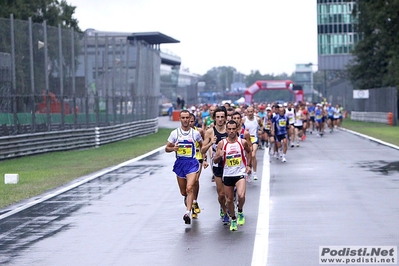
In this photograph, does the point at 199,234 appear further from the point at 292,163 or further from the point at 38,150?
the point at 38,150

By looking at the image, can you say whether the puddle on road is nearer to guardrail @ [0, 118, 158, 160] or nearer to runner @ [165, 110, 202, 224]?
runner @ [165, 110, 202, 224]

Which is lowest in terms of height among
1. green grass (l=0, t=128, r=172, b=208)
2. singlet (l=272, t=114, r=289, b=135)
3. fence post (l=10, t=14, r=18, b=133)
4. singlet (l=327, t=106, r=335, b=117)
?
green grass (l=0, t=128, r=172, b=208)

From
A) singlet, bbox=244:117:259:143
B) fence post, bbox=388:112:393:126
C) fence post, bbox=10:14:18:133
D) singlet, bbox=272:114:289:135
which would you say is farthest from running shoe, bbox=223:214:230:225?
fence post, bbox=388:112:393:126

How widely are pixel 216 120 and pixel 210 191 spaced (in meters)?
4.32

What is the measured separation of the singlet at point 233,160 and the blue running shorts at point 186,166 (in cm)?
92

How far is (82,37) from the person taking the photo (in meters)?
40.6

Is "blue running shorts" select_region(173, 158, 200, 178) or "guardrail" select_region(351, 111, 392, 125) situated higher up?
"blue running shorts" select_region(173, 158, 200, 178)

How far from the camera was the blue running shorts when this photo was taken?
1382 cm

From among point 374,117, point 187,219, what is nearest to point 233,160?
point 187,219

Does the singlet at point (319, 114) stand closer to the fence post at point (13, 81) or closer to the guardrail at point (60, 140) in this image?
the guardrail at point (60, 140)

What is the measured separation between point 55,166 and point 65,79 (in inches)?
423

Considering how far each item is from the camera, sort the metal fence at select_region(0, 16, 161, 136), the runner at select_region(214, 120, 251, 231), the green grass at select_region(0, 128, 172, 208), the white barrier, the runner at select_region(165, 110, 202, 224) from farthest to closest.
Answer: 1. the white barrier
2. the metal fence at select_region(0, 16, 161, 136)
3. the green grass at select_region(0, 128, 172, 208)
4. the runner at select_region(165, 110, 202, 224)
5. the runner at select_region(214, 120, 251, 231)

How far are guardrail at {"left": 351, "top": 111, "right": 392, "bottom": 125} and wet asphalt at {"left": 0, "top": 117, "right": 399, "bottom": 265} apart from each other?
4221 cm

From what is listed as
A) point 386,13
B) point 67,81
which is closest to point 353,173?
point 67,81
